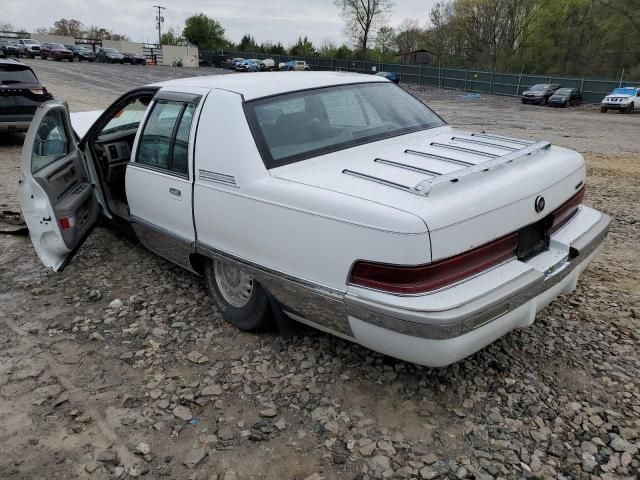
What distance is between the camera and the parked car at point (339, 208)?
2379 mm

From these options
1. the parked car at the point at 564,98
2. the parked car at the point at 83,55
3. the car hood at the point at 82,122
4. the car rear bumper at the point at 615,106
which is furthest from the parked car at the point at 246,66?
the car hood at the point at 82,122

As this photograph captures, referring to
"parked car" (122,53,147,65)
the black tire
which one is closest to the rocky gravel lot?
the black tire

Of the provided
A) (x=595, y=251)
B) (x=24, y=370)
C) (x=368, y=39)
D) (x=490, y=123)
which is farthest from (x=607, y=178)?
(x=368, y=39)

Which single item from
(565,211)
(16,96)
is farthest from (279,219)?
(16,96)

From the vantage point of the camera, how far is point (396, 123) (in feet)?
12.2

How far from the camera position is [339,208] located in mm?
2479

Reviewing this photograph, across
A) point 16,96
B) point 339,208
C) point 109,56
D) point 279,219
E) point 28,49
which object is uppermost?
point 28,49

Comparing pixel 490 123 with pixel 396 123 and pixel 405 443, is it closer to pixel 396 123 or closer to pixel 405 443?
pixel 396 123

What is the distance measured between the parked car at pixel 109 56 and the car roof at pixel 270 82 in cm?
5672

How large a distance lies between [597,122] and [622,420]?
2256 centimetres

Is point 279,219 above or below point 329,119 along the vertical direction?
below

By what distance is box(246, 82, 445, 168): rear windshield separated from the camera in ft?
10.2

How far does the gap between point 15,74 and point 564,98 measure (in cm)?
2954

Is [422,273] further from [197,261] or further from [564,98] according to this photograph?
[564,98]
